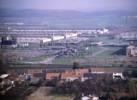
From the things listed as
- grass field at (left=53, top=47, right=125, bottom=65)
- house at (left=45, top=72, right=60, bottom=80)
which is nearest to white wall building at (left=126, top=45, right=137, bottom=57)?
grass field at (left=53, top=47, right=125, bottom=65)

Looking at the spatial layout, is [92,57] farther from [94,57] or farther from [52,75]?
[52,75]

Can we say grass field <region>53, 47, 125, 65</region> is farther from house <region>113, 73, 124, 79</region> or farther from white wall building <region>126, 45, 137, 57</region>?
house <region>113, 73, 124, 79</region>

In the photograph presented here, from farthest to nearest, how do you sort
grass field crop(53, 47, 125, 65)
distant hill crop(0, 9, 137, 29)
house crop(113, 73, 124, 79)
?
distant hill crop(0, 9, 137, 29) < grass field crop(53, 47, 125, 65) < house crop(113, 73, 124, 79)

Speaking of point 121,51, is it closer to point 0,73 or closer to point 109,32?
point 109,32

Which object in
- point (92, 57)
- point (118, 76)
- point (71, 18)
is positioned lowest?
point (118, 76)

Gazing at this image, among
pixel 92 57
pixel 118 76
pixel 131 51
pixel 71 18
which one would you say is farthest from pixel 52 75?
pixel 131 51

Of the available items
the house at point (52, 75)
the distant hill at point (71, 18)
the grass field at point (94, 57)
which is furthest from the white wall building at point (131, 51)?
the house at point (52, 75)

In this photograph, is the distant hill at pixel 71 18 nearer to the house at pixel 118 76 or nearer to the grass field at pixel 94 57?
the grass field at pixel 94 57

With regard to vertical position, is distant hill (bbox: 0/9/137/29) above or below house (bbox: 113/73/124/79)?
above

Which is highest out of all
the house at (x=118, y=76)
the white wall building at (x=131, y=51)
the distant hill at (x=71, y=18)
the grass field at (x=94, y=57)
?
the distant hill at (x=71, y=18)

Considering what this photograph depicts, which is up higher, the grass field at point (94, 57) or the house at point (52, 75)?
the grass field at point (94, 57)

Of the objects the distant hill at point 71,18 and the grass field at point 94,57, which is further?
the distant hill at point 71,18

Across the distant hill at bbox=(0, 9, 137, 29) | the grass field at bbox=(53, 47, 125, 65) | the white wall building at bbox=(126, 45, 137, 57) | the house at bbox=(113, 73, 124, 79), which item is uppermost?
the distant hill at bbox=(0, 9, 137, 29)
